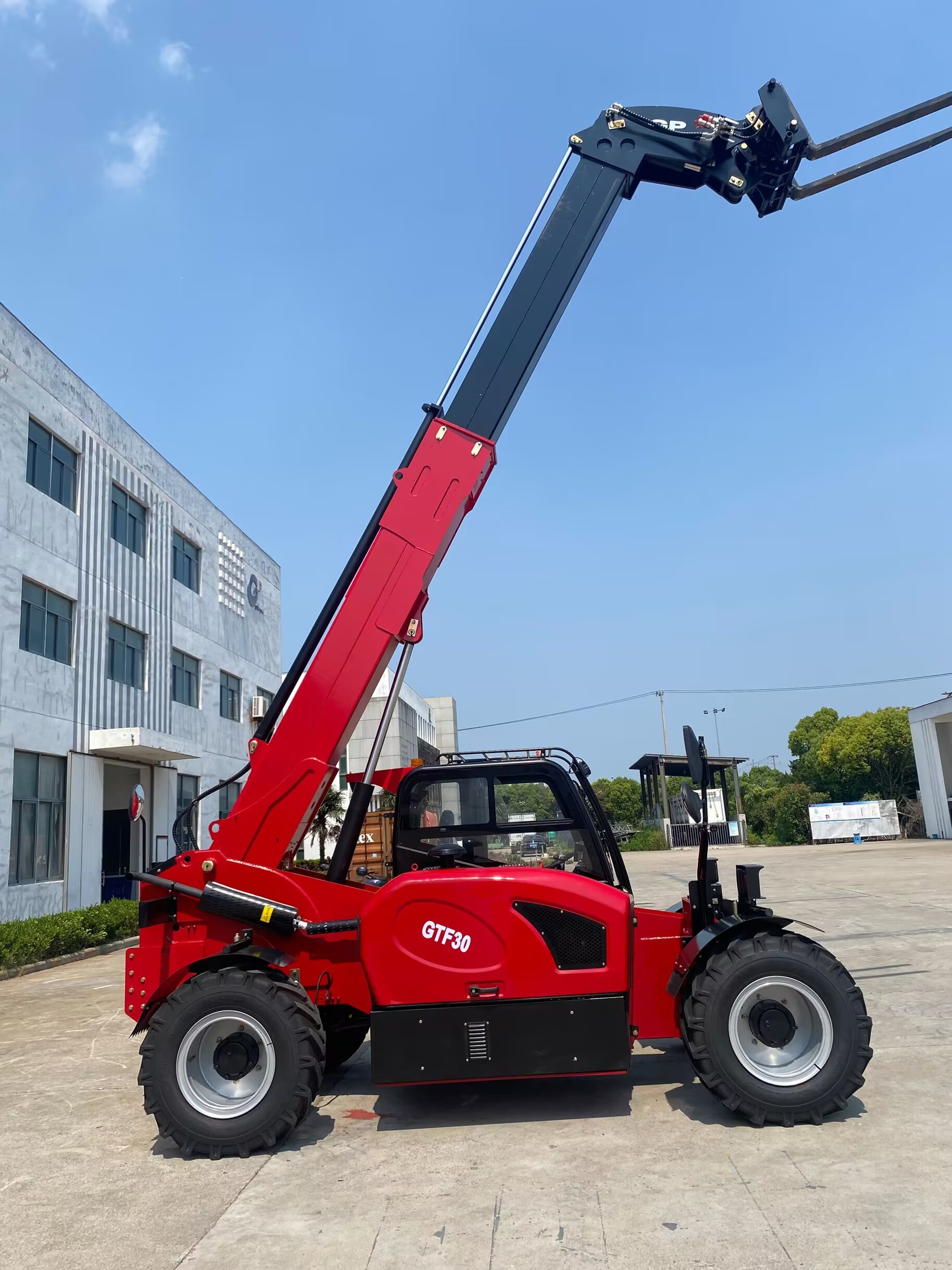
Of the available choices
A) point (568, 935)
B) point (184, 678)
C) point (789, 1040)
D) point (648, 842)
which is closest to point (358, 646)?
point (568, 935)

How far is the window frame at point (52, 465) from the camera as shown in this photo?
708 inches

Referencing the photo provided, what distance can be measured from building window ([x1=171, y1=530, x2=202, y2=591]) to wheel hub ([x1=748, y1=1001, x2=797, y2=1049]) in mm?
21544

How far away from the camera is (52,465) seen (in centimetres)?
1878

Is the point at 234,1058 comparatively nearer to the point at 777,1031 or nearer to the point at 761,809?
the point at 777,1031

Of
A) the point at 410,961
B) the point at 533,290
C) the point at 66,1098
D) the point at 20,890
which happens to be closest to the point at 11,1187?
the point at 66,1098

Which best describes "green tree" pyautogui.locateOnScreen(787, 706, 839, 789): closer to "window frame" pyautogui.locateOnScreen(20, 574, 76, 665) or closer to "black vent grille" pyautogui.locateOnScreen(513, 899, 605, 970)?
"window frame" pyautogui.locateOnScreen(20, 574, 76, 665)

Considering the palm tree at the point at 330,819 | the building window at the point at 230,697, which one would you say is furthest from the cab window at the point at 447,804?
the building window at the point at 230,697

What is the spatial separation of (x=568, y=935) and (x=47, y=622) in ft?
52.2

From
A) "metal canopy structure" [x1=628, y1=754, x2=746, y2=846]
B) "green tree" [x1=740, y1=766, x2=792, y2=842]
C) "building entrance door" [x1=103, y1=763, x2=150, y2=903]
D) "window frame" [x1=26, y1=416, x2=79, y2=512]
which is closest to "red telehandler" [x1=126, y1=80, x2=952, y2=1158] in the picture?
"window frame" [x1=26, y1=416, x2=79, y2=512]

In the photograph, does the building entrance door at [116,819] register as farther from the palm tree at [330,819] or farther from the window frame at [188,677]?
the palm tree at [330,819]

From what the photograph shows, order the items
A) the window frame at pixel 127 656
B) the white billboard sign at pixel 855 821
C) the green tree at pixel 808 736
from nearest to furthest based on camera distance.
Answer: the window frame at pixel 127 656 < the white billboard sign at pixel 855 821 < the green tree at pixel 808 736

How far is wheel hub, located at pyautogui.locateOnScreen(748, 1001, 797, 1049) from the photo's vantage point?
521cm

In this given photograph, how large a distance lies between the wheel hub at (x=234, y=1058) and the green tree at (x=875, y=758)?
5288cm

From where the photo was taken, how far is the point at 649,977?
18.7 ft
